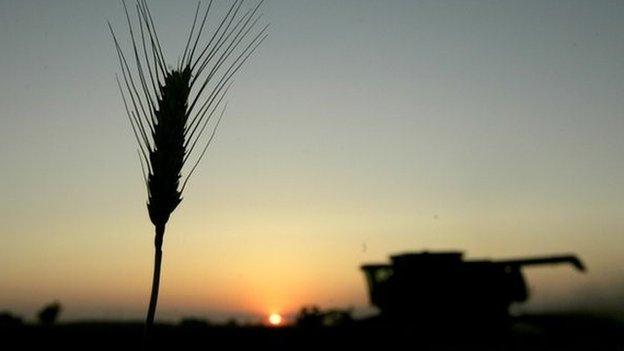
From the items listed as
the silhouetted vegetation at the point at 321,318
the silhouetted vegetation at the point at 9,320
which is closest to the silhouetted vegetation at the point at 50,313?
the silhouetted vegetation at the point at 9,320

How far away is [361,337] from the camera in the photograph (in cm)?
878

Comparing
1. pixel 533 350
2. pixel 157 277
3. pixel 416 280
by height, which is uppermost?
pixel 416 280

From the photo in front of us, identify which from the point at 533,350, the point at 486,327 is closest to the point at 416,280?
the point at 486,327

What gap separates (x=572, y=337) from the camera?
25.1 feet

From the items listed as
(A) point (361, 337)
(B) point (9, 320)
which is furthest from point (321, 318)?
(B) point (9, 320)

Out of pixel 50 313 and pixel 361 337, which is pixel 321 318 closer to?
pixel 361 337

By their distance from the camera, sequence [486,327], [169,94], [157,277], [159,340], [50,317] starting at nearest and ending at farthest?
[157,277] → [169,94] → [486,327] → [159,340] → [50,317]

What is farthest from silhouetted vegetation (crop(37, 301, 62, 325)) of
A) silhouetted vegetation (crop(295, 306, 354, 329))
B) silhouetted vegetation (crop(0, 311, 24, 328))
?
silhouetted vegetation (crop(295, 306, 354, 329))

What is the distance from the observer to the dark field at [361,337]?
7.56m

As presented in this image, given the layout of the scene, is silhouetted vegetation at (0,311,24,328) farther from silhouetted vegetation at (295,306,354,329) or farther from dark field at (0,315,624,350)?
silhouetted vegetation at (295,306,354,329)

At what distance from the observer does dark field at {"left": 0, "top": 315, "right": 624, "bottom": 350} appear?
7559 millimetres

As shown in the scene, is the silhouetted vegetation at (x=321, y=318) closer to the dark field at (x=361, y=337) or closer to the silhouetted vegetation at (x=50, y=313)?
the dark field at (x=361, y=337)

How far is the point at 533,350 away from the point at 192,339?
19.7ft

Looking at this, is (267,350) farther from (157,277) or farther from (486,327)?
(157,277)
